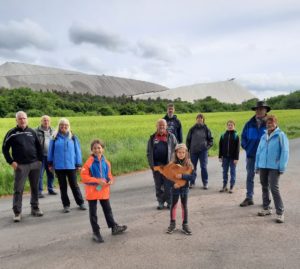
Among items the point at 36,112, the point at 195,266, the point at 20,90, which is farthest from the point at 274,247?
the point at 20,90

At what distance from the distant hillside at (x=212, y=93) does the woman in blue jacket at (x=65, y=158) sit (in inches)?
3378

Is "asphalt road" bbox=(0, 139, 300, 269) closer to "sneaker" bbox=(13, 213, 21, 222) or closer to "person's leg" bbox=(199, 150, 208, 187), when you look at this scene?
"sneaker" bbox=(13, 213, 21, 222)

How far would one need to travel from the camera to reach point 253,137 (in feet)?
23.6

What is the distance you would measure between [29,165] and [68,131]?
97 centimetres

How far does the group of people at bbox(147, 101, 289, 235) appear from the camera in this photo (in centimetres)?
581

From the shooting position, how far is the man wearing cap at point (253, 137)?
7086mm

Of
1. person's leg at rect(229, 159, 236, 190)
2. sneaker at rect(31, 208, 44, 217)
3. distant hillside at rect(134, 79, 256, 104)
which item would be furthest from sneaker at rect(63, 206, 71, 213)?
distant hillside at rect(134, 79, 256, 104)

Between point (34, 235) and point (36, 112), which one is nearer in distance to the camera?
point (34, 235)

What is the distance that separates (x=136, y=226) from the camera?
5.94m

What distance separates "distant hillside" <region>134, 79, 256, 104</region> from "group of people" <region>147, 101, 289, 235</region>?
84058 millimetres

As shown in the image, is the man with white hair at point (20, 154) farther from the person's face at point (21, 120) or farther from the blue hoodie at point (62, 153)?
the blue hoodie at point (62, 153)

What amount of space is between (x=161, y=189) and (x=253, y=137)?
204 centimetres

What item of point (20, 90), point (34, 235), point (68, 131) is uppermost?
point (20, 90)

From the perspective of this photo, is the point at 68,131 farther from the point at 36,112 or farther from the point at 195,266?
the point at 36,112
